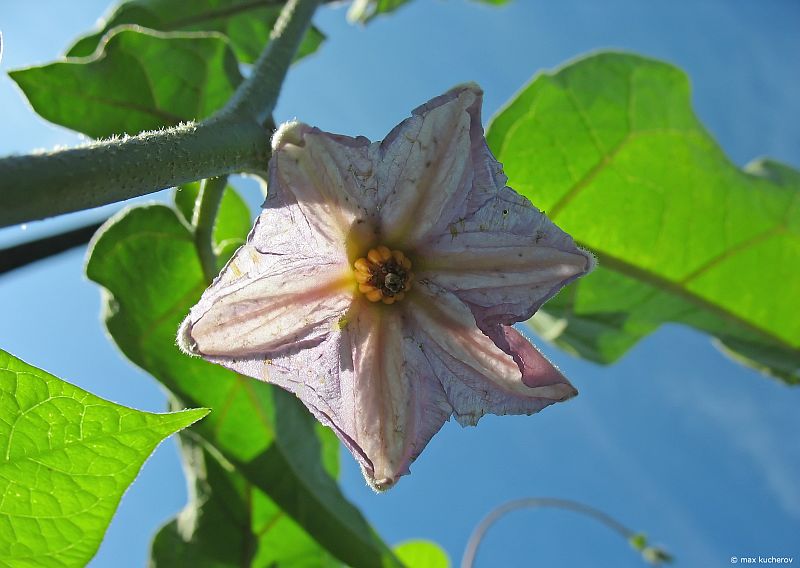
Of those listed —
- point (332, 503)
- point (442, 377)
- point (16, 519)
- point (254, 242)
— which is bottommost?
point (332, 503)

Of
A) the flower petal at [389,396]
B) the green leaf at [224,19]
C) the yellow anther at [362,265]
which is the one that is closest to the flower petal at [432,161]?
the yellow anther at [362,265]

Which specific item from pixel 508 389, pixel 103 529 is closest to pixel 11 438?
pixel 103 529

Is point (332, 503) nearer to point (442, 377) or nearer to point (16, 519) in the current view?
point (442, 377)

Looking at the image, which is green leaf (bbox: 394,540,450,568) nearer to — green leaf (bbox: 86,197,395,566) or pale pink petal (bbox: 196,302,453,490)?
green leaf (bbox: 86,197,395,566)

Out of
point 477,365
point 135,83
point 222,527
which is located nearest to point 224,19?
point 135,83

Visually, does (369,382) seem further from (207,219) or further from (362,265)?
(207,219)

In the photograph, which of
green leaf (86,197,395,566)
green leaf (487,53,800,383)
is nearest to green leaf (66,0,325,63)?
green leaf (86,197,395,566)

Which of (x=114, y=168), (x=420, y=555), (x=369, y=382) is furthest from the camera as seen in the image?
(x=420, y=555)
